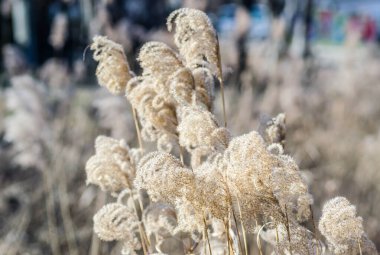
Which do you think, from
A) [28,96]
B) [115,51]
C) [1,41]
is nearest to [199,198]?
[115,51]

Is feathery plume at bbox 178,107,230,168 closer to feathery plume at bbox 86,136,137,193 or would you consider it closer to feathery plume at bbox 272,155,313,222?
feathery plume at bbox 272,155,313,222

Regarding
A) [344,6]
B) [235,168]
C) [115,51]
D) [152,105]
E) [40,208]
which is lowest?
[40,208]

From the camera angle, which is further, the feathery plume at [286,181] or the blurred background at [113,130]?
the blurred background at [113,130]

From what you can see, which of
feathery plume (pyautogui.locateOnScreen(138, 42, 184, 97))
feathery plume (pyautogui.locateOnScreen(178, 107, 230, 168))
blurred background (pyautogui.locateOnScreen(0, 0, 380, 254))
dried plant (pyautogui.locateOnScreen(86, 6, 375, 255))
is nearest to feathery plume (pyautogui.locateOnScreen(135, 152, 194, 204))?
dried plant (pyautogui.locateOnScreen(86, 6, 375, 255))

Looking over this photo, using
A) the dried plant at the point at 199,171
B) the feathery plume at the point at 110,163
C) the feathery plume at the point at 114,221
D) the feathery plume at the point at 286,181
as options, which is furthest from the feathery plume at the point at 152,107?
the feathery plume at the point at 286,181

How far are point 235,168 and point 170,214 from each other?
551 mm

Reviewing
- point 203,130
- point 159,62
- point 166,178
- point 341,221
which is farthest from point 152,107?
point 341,221

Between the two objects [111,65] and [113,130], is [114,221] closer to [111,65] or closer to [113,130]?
[111,65]

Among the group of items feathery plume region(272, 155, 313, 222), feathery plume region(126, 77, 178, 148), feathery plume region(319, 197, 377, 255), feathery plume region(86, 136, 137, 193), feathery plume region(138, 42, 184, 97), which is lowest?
feathery plume region(319, 197, 377, 255)

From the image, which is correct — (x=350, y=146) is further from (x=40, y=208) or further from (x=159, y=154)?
(x=159, y=154)

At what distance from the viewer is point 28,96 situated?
4.11 meters

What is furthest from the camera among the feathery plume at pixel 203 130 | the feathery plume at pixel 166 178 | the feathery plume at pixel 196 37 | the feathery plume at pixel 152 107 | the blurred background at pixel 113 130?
the blurred background at pixel 113 130

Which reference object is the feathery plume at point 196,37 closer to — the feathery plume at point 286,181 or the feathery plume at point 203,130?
the feathery plume at point 203,130

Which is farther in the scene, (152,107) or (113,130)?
(113,130)
